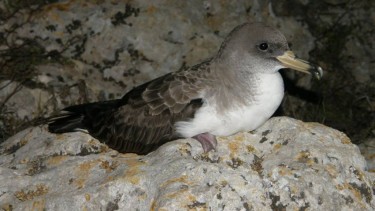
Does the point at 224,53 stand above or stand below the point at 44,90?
above

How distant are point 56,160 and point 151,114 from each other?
0.81 metres

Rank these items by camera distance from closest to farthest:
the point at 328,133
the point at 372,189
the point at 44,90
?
the point at 372,189 → the point at 328,133 → the point at 44,90

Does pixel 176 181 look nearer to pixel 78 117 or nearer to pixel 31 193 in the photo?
pixel 31 193

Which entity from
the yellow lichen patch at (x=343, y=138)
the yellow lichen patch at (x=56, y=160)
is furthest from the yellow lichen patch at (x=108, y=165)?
the yellow lichen patch at (x=343, y=138)

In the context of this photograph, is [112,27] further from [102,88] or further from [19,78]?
[19,78]

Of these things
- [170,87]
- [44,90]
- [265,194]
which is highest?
[170,87]

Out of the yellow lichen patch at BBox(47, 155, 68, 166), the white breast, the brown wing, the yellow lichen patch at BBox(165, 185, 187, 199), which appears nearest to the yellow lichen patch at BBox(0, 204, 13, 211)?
the yellow lichen patch at BBox(47, 155, 68, 166)

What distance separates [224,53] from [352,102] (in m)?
2.85

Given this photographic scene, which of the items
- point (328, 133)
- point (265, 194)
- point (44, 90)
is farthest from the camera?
point (44, 90)

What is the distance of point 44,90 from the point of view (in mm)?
7152

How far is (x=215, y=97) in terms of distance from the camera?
5023 mm

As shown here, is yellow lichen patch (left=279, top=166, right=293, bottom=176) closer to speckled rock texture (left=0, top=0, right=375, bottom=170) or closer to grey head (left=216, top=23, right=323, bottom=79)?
grey head (left=216, top=23, right=323, bottom=79)

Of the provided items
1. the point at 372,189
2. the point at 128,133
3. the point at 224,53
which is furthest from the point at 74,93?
the point at 372,189

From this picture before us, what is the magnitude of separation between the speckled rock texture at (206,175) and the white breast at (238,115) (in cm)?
10
